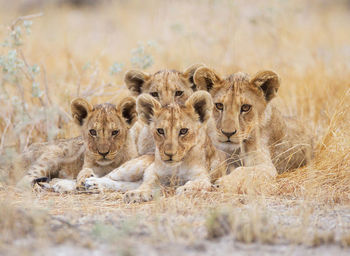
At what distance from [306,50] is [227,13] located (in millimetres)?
2095

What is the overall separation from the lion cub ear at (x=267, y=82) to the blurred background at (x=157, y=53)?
93 cm

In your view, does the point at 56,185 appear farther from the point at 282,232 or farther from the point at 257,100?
the point at 282,232

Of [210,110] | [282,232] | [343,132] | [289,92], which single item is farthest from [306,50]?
[282,232]

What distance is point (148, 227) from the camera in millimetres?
4102

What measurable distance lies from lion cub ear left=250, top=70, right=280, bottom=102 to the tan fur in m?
0.97

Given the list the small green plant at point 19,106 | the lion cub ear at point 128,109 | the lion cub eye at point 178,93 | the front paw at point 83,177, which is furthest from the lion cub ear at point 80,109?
the lion cub eye at point 178,93

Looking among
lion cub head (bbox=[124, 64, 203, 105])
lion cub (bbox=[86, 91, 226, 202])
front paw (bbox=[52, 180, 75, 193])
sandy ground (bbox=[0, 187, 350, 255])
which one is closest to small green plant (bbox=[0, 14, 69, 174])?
front paw (bbox=[52, 180, 75, 193])

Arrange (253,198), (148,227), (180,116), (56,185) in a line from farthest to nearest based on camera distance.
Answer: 1. (56,185)
2. (180,116)
3. (253,198)
4. (148,227)

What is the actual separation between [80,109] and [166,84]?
1080 millimetres

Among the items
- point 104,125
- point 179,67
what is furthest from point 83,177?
point 179,67

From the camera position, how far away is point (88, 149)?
607 centimetres

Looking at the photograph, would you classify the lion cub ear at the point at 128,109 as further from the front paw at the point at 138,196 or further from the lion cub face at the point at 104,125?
the front paw at the point at 138,196

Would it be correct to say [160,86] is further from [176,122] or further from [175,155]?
[175,155]

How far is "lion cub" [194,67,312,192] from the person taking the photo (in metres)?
5.75
